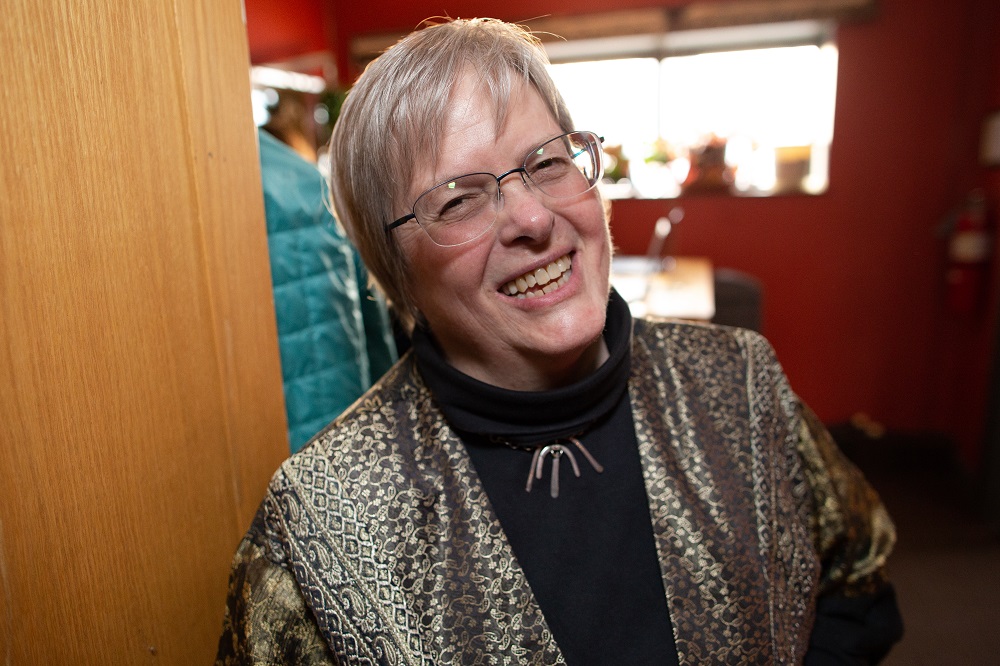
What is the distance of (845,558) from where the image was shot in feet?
3.81

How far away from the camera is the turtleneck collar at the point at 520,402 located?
97 centimetres

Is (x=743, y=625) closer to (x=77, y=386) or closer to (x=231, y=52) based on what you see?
(x=77, y=386)

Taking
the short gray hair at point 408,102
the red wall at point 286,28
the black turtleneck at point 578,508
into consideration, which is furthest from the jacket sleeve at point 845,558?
the red wall at point 286,28

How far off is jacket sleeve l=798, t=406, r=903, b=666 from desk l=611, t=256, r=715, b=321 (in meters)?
1.02

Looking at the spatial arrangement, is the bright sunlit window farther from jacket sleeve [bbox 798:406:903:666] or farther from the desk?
jacket sleeve [bbox 798:406:903:666]

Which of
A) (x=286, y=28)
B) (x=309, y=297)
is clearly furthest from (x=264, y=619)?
(x=286, y=28)

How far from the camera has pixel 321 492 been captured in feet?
2.97

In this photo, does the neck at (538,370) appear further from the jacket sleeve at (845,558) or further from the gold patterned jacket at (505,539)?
the jacket sleeve at (845,558)

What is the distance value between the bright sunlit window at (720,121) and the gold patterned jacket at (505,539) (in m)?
3.22

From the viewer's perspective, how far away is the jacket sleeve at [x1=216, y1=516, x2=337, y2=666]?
850 millimetres

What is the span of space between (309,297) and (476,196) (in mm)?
402

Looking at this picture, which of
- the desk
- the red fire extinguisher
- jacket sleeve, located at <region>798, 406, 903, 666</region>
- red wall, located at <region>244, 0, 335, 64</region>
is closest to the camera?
jacket sleeve, located at <region>798, 406, 903, 666</region>

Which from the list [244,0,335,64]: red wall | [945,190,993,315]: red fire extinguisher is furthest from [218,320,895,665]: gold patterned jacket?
[244,0,335,64]: red wall

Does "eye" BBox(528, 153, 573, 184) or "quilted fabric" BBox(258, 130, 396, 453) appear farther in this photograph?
"quilted fabric" BBox(258, 130, 396, 453)
